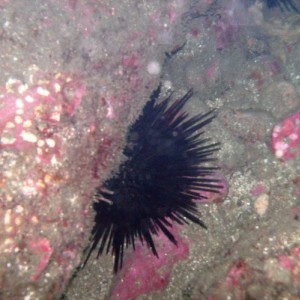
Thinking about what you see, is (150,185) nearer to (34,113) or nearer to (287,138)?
(34,113)

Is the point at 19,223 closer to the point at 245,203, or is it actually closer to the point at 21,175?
the point at 21,175

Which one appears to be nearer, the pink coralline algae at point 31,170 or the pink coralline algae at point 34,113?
the pink coralline algae at point 31,170

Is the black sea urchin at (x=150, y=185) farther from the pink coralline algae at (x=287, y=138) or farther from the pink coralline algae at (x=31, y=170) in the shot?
the pink coralline algae at (x=287, y=138)

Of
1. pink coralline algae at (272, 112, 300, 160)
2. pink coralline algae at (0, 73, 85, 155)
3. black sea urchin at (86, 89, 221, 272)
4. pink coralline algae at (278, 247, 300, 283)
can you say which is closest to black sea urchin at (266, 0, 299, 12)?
pink coralline algae at (272, 112, 300, 160)

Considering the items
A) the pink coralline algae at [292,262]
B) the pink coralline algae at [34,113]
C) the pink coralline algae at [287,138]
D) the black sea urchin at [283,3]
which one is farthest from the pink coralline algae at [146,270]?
the black sea urchin at [283,3]

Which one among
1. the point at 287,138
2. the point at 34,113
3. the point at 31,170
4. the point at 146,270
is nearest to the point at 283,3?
the point at 287,138

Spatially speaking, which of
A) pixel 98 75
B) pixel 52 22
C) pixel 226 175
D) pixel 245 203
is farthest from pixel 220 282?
pixel 52 22
